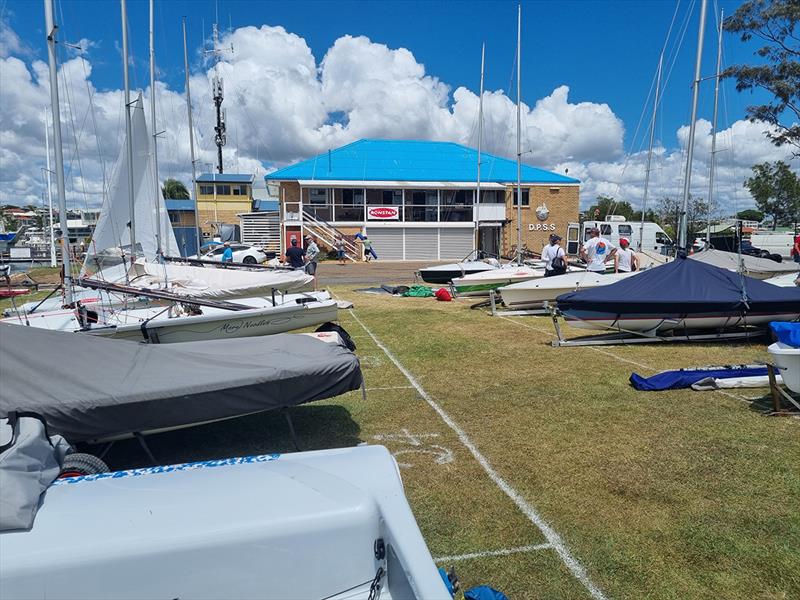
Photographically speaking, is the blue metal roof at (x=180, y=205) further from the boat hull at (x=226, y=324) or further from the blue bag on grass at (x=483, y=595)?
the blue bag on grass at (x=483, y=595)

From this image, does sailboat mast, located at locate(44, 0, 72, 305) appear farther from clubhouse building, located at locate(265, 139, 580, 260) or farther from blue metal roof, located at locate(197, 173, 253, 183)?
blue metal roof, located at locate(197, 173, 253, 183)

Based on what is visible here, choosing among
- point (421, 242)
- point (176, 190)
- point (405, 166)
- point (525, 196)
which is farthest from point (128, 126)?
point (176, 190)

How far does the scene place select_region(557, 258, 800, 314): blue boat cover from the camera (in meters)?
9.27

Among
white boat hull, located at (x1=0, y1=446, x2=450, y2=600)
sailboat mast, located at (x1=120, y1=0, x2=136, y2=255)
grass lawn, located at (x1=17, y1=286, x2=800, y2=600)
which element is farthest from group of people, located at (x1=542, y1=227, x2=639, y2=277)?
white boat hull, located at (x1=0, y1=446, x2=450, y2=600)

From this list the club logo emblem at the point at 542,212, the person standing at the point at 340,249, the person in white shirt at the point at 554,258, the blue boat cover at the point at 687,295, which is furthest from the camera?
the club logo emblem at the point at 542,212

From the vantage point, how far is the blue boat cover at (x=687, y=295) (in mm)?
9266

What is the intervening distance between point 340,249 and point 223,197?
2152cm

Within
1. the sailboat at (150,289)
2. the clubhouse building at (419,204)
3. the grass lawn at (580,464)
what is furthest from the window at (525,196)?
the grass lawn at (580,464)

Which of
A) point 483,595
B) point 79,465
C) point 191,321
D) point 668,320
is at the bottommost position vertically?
point 483,595

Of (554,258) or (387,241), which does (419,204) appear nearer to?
(387,241)

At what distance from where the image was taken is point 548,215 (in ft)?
136

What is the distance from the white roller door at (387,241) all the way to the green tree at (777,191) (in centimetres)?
4108

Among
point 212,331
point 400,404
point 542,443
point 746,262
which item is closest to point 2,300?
point 212,331

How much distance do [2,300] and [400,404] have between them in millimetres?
17045
